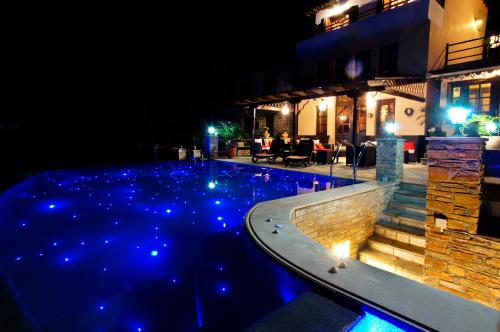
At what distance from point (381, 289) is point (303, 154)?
9.09 m

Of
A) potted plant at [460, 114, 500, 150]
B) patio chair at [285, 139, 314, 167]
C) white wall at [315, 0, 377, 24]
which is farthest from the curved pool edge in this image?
white wall at [315, 0, 377, 24]

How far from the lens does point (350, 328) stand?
1685 millimetres

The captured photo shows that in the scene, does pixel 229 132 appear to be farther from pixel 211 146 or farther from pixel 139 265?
pixel 139 265

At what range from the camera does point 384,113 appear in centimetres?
1343

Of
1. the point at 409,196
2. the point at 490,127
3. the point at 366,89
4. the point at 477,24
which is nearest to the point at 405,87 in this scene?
the point at 366,89

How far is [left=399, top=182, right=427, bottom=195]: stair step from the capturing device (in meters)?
5.93

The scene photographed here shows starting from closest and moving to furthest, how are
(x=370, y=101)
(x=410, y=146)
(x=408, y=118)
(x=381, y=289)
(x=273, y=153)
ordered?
(x=381, y=289) < (x=410, y=146) < (x=273, y=153) < (x=408, y=118) < (x=370, y=101)

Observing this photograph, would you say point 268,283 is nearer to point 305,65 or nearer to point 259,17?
point 305,65

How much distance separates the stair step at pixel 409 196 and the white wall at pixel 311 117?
32.6 ft

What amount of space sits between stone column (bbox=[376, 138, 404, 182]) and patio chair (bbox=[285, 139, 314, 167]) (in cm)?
384

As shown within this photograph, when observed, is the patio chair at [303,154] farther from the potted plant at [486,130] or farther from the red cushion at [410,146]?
the potted plant at [486,130]

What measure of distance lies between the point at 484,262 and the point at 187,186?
593 cm

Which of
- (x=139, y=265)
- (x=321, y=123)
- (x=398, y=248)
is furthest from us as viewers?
(x=321, y=123)

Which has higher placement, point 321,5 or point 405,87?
point 321,5
